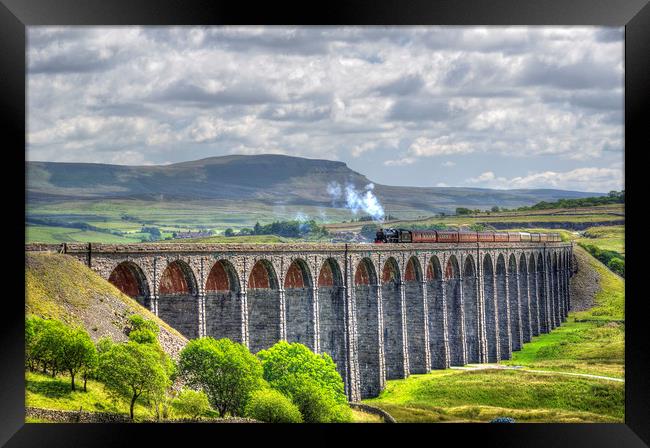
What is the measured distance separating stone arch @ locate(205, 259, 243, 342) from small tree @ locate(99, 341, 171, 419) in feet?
44.0

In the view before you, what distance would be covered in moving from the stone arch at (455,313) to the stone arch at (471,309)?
2.11 meters

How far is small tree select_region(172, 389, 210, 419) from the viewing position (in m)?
34.9

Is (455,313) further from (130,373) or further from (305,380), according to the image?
(130,373)

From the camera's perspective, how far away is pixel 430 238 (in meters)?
76.6

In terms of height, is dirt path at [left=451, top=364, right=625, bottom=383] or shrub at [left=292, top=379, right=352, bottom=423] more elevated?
shrub at [left=292, top=379, right=352, bottom=423]

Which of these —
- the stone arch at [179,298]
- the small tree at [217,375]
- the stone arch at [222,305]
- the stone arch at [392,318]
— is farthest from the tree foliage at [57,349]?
the stone arch at [392,318]

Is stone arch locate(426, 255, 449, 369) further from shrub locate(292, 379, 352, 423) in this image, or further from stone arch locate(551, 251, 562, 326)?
stone arch locate(551, 251, 562, 326)

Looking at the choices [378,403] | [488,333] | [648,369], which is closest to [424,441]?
[648,369]

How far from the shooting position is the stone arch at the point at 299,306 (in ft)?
181

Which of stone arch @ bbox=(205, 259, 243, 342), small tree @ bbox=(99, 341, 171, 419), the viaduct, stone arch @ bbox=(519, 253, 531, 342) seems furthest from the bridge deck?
stone arch @ bbox=(519, 253, 531, 342)

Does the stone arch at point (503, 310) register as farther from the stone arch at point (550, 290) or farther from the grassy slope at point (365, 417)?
the grassy slope at point (365, 417)

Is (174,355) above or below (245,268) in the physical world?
below
